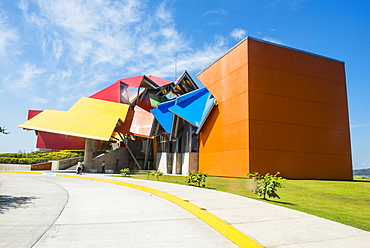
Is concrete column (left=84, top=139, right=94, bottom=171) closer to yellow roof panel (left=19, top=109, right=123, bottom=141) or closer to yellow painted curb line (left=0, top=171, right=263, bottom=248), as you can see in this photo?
yellow roof panel (left=19, top=109, right=123, bottom=141)

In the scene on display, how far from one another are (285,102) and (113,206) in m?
21.3

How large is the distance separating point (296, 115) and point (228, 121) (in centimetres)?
640

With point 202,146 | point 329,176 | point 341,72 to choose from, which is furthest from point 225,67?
point 329,176

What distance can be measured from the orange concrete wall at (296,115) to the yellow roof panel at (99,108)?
70.8 feet

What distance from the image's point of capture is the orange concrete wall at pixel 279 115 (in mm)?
24438

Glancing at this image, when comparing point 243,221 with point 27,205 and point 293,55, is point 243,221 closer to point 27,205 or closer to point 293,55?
point 27,205

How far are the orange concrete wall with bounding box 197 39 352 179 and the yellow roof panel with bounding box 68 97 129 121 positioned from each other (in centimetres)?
1744

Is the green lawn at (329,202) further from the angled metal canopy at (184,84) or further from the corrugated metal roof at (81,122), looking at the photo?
the angled metal canopy at (184,84)

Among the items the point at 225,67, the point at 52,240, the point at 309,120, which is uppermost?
the point at 225,67

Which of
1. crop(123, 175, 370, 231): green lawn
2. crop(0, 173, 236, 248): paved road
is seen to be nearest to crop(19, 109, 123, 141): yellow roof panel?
crop(123, 175, 370, 231): green lawn

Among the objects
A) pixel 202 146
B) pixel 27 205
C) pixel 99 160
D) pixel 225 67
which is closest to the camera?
pixel 27 205

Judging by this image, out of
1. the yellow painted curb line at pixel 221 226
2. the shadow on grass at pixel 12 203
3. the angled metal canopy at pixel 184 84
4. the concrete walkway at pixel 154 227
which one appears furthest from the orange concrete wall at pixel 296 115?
the angled metal canopy at pixel 184 84

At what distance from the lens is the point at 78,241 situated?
484 centimetres

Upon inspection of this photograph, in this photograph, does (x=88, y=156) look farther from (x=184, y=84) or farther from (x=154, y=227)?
(x=154, y=227)
